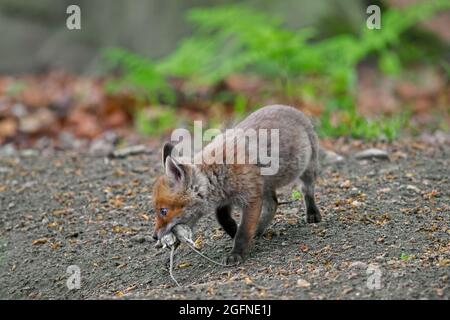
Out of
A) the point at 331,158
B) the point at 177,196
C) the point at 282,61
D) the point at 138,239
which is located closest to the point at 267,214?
the point at 177,196

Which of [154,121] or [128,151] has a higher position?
[154,121]

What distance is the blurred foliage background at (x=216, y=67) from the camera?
12078 millimetres

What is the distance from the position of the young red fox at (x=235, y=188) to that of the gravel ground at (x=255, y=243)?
21 cm

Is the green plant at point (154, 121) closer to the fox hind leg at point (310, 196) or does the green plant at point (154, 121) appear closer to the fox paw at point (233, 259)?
the fox hind leg at point (310, 196)

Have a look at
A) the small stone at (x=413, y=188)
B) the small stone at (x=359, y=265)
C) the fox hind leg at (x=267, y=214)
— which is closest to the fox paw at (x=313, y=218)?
the fox hind leg at (x=267, y=214)

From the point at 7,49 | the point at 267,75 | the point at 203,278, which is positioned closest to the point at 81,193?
the point at 203,278

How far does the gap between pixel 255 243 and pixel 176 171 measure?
1.15 m

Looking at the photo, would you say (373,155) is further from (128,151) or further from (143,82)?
(143,82)

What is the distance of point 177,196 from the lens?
6629 mm

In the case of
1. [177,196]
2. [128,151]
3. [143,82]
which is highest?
[143,82]

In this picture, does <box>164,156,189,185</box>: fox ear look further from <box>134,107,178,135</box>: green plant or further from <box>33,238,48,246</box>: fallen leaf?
<box>134,107,178,135</box>: green plant

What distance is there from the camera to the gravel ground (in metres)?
5.71

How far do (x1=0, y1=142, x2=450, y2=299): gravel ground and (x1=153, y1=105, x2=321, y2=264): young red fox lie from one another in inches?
8.4

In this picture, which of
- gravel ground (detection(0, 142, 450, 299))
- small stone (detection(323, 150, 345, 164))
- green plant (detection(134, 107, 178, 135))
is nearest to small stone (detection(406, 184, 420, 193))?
gravel ground (detection(0, 142, 450, 299))
